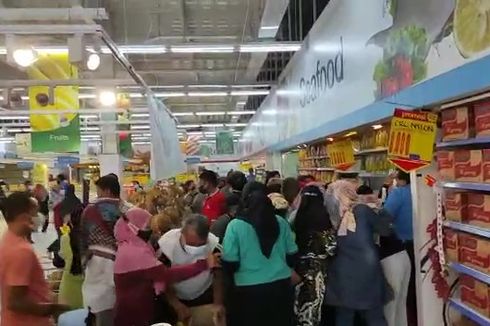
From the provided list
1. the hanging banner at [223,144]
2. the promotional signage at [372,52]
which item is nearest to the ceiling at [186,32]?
the promotional signage at [372,52]

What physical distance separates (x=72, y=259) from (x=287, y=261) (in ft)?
5.81

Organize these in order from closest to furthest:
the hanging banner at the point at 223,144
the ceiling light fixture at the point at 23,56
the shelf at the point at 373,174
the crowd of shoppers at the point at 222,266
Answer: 1. the crowd of shoppers at the point at 222,266
2. the ceiling light fixture at the point at 23,56
3. the shelf at the point at 373,174
4. the hanging banner at the point at 223,144

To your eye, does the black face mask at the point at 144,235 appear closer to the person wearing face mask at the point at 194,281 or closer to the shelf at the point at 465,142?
the person wearing face mask at the point at 194,281

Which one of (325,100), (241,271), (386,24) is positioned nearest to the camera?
(241,271)

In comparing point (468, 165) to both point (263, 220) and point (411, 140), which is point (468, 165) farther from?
point (263, 220)

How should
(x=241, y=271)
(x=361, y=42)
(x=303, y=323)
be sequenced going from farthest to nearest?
(x=361, y=42)
(x=303, y=323)
(x=241, y=271)

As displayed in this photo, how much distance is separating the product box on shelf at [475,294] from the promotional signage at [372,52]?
1464 millimetres

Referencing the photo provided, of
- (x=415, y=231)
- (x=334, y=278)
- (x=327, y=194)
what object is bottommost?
(x=334, y=278)

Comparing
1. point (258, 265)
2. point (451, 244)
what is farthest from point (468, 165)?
point (258, 265)

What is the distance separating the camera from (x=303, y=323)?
181 inches

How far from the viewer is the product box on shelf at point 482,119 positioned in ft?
12.0

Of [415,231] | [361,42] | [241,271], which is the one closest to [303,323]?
[241,271]

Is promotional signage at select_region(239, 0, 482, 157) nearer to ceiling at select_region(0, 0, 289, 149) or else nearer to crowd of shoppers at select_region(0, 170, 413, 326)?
ceiling at select_region(0, 0, 289, 149)

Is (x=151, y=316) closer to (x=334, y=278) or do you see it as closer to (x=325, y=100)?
(x=334, y=278)
